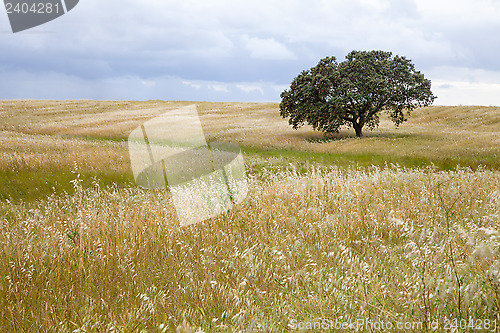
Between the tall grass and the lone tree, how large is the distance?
2506cm

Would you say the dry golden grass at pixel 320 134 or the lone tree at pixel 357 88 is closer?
the dry golden grass at pixel 320 134

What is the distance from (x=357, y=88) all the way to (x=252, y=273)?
29.0m

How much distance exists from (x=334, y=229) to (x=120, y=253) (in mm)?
2669

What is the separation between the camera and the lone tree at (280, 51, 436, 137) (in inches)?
1159

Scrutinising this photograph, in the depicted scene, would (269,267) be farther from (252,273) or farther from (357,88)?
(357,88)

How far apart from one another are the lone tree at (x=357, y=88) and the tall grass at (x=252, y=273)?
25059 millimetres

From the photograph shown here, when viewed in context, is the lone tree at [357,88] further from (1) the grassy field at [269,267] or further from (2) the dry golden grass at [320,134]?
(1) the grassy field at [269,267]

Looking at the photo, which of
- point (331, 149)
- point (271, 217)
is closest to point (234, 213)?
point (271, 217)

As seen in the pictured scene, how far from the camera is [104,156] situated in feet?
60.9

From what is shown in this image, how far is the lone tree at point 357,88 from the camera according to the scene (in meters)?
29.4

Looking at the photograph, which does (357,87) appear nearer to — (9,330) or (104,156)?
(104,156)

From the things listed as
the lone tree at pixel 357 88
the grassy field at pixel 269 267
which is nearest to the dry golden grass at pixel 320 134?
the lone tree at pixel 357 88

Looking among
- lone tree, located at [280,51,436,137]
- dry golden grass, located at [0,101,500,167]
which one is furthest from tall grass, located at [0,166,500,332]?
lone tree, located at [280,51,436,137]

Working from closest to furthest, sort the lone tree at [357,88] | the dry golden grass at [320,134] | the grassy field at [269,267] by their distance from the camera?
the grassy field at [269,267] → the dry golden grass at [320,134] → the lone tree at [357,88]
